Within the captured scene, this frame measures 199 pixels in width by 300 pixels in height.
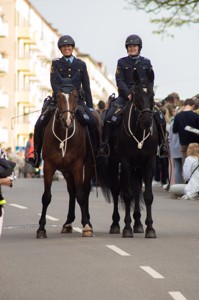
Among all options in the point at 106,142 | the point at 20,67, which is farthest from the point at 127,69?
the point at 20,67

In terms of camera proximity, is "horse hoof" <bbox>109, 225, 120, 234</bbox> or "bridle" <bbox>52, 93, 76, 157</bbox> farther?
"horse hoof" <bbox>109, 225, 120, 234</bbox>

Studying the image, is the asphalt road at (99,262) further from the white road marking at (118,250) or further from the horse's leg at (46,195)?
the horse's leg at (46,195)

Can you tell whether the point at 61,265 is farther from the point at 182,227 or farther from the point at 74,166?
the point at 182,227

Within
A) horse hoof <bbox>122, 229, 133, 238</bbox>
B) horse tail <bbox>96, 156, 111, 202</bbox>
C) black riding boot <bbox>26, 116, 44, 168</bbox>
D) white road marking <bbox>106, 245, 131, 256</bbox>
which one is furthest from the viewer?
horse tail <bbox>96, 156, 111, 202</bbox>

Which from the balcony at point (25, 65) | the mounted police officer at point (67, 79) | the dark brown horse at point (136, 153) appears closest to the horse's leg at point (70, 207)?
the dark brown horse at point (136, 153)

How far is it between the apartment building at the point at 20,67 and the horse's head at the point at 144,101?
3896 inches

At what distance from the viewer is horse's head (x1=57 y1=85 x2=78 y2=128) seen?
16891mm

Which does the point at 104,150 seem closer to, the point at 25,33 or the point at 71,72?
the point at 71,72

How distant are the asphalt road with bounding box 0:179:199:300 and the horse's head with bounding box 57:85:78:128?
1675 mm

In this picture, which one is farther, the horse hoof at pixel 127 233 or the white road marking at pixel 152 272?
the horse hoof at pixel 127 233

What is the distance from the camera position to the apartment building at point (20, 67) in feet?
399

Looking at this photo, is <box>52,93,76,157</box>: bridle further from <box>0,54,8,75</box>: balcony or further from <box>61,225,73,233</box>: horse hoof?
<box>0,54,8,75</box>: balcony

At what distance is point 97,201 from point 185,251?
1173 centimetres

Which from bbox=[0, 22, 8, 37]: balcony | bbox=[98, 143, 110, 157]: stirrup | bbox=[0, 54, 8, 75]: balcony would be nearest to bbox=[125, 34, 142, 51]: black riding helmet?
bbox=[98, 143, 110, 157]: stirrup
